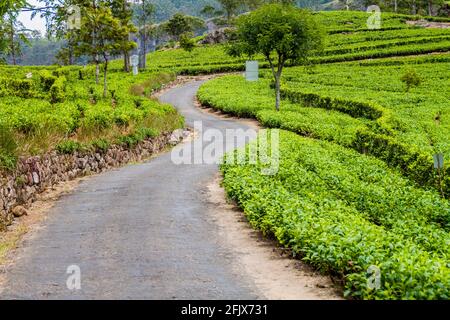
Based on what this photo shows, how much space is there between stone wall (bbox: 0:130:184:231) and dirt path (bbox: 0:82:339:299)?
3.18 feet

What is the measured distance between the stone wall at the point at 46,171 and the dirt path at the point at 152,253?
968mm

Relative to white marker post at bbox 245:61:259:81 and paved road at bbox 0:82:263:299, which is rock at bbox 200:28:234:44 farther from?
paved road at bbox 0:82:263:299

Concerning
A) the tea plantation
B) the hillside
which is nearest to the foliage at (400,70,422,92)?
the hillside

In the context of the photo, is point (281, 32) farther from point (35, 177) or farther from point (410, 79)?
point (35, 177)

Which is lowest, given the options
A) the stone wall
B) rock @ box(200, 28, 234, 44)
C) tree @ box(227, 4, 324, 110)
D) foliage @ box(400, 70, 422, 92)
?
the stone wall

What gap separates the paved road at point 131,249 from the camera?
881 cm

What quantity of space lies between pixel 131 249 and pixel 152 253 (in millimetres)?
568

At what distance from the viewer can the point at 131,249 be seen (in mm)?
10992

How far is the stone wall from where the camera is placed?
46.8 ft

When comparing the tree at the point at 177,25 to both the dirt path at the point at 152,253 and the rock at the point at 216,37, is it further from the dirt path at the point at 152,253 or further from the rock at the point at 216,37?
the dirt path at the point at 152,253

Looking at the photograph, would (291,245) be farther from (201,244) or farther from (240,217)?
(240,217)

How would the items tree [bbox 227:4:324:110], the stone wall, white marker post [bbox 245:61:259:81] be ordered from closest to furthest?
the stone wall, tree [bbox 227:4:324:110], white marker post [bbox 245:61:259:81]

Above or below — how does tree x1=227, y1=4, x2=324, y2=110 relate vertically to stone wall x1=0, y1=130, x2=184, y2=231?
above

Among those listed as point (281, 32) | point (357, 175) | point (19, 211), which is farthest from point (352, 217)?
point (281, 32)
